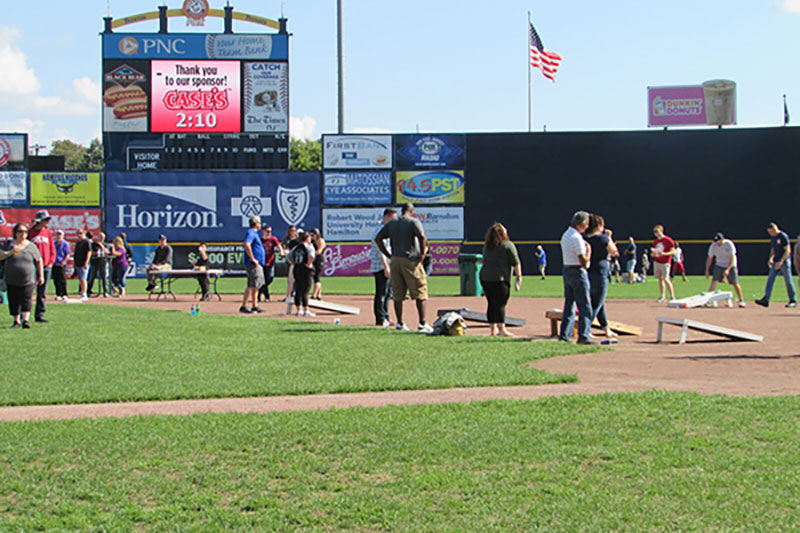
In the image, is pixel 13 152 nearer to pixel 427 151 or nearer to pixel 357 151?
pixel 357 151

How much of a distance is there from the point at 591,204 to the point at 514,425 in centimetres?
3519

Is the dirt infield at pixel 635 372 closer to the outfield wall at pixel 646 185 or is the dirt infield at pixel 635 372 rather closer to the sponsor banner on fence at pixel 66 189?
the outfield wall at pixel 646 185

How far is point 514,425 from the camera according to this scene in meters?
6.87

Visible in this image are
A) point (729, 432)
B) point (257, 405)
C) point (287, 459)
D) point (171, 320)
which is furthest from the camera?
point (171, 320)

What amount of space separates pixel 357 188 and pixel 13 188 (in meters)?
15.1

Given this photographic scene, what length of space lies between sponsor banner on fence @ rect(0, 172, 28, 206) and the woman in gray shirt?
28634 mm

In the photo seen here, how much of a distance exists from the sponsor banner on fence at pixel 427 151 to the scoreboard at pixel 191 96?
5254 millimetres

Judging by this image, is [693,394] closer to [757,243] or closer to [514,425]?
[514,425]

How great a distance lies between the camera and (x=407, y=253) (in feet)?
44.7

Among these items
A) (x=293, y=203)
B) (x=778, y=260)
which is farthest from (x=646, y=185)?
(x=778, y=260)

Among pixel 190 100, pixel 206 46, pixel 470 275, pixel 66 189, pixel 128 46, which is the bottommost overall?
pixel 470 275

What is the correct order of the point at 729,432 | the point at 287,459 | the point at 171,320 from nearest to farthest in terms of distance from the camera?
1. the point at 287,459
2. the point at 729,432
3. the point at 171,320

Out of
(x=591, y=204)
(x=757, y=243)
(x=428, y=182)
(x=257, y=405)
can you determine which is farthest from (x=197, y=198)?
(x=257, y=405)

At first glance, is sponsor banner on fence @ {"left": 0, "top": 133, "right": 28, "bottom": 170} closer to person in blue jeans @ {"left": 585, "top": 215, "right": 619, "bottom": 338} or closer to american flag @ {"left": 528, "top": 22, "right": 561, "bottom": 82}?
american flag @ {"left": 528, "top": 22, "right": 561, "bottom": 82}
